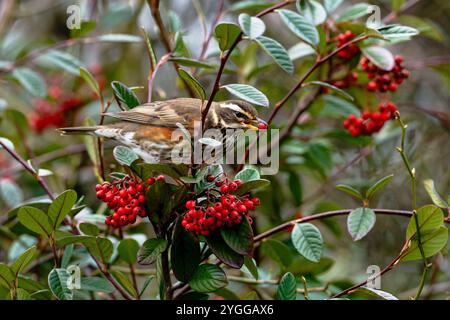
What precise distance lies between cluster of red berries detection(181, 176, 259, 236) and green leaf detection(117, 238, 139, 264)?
0.51m

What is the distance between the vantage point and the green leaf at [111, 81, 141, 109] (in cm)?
222

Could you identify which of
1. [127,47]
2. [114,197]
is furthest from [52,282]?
[127,47]

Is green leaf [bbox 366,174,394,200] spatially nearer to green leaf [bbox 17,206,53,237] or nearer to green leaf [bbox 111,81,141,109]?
green leaf [bbox 111,81,141,109]

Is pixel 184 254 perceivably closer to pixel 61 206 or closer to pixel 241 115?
pixel 61 206

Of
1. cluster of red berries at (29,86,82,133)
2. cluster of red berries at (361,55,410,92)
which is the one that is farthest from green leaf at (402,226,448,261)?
cluster of red berries at (29,86,82,133)

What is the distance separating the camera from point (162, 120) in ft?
9.05

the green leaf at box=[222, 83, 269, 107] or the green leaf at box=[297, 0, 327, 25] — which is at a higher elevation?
the green leaf at box=[297, 0, 327, 25]

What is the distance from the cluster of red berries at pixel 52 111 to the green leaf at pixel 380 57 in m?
2.15

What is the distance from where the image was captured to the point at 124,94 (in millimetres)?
2238

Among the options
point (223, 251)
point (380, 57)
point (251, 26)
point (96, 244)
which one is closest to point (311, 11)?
point (380, 57)

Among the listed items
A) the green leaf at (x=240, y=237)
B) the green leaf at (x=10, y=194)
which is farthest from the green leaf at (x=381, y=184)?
the green leaf at (x=10, y=194)

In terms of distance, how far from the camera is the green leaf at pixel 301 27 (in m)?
2.36

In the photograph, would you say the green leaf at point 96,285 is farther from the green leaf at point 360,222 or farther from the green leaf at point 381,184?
the green leaf at point 381,184
